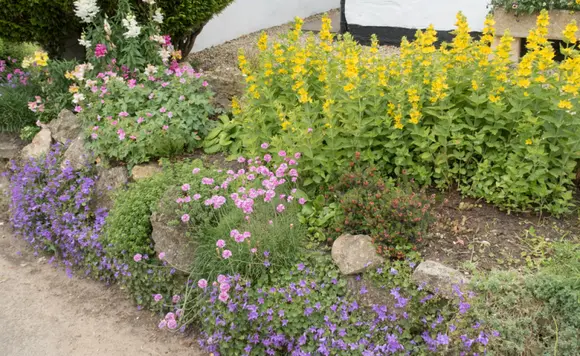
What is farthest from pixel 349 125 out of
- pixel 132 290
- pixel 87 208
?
pixel 87 208

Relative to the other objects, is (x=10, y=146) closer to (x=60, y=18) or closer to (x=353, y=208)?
(x=60, y=18)

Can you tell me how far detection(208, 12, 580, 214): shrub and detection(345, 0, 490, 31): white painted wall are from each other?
3.14 metres

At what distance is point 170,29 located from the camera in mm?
5605

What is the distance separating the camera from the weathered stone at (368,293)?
2988 millimetres

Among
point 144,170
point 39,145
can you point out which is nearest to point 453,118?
point 144,170

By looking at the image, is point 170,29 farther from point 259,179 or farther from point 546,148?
point 546,148

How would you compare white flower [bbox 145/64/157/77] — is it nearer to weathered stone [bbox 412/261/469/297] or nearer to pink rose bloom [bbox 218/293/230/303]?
pink rose bloom [bbox 218/293/230/303]

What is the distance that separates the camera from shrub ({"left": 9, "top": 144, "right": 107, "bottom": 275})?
13.7 feet

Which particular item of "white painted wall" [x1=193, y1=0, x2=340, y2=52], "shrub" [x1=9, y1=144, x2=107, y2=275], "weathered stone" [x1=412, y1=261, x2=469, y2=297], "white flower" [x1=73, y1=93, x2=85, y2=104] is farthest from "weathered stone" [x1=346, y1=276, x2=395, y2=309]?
"white painted wall" [x1=193, y1=0, x2=340, y2=52]

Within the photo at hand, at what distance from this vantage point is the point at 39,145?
5.03 metres

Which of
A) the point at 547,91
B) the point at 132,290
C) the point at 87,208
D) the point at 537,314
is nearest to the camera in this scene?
the point at 537,314

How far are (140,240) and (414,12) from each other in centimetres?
485

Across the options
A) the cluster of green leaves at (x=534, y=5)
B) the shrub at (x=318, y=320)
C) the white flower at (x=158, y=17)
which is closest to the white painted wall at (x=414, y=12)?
the cluster of green leaves at (x=534, y=5)

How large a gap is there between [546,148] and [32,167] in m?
4.07
